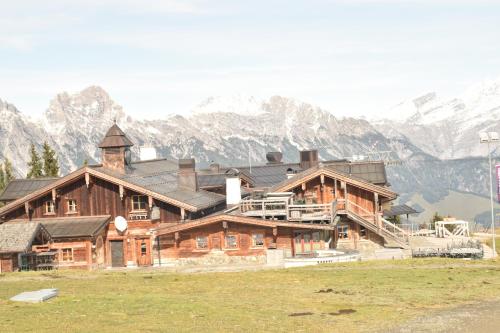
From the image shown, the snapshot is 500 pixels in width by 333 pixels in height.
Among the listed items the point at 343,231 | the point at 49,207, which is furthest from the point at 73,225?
the point at 343,231

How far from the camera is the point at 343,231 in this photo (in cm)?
5978

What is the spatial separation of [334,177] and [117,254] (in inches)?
677

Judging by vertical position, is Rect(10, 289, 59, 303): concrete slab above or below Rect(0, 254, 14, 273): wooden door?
below

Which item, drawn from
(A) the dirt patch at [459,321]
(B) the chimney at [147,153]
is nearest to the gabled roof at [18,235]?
(B) the chimney at [147,153]

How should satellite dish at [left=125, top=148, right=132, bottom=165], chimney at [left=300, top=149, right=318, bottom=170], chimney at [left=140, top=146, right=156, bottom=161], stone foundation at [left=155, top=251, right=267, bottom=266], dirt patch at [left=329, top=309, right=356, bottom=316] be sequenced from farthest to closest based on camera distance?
1. chimney at [left=140, top=146, right=156, bottom=161]
2. chimney at [left=300, top=149, right=318, bottom=170]
3. satellite dish at [left=125, top=148, right=132, bottom=165]
4. stone foundation at [left=155, top=251, right=267, bottom=266]
5. dirt patch at [left=329, top=309, right=356, bottom=316]

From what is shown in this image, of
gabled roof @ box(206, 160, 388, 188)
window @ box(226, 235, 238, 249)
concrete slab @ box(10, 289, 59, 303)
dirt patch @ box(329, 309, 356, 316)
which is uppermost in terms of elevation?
gabled roof @ box(206, 160, 388, 188)

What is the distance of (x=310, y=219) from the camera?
5497cm

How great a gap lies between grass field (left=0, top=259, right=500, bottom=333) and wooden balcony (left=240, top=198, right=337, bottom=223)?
9348 mm

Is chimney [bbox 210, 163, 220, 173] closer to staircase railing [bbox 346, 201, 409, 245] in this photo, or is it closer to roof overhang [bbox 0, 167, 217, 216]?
staircase railing [bbox 346, 201, 409, 245]

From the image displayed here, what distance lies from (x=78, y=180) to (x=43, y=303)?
2533 centimetres

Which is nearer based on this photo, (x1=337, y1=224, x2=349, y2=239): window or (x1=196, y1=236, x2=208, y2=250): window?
(x1=196, y1=236, x2=208, y2=250): window

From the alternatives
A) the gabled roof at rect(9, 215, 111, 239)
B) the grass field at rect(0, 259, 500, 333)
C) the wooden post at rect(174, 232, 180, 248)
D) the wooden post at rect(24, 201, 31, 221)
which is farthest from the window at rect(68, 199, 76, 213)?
the grass field at rect(0, 259, 500, 333)

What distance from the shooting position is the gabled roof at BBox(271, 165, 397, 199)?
2315 inches

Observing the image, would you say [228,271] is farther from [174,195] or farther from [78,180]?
[78,180]
